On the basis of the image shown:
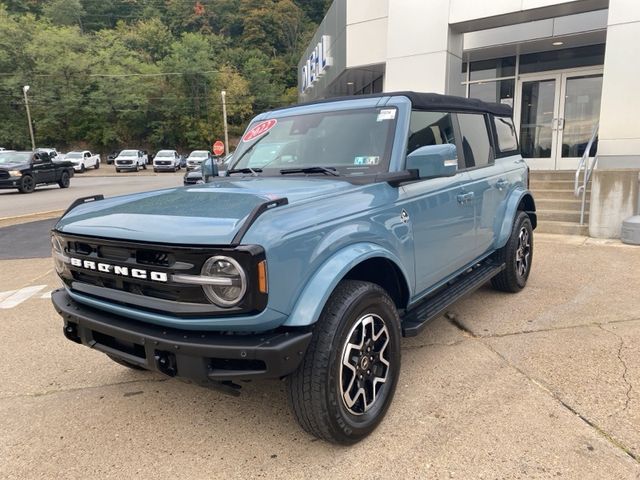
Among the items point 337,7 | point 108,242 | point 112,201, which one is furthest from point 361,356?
point 337,7

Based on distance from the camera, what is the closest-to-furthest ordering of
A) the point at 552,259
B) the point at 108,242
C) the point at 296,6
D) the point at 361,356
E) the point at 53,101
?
the point at 108,242 → the point at 361,356 → the point at 552,259 → the point at 53,101 → the point at 296,6

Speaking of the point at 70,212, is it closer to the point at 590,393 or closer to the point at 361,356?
the point at 361,356

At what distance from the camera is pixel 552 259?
22.7 ft

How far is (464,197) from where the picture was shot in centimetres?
394

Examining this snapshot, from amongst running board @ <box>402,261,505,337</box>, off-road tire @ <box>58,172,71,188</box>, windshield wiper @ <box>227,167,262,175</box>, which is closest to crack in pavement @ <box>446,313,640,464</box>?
running board @ <box>402,261,505,337</box>

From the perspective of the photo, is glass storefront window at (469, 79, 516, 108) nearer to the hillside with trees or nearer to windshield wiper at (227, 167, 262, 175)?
windshield wiper at (227, 167, 262, 175)

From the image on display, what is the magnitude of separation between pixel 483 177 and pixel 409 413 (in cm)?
230

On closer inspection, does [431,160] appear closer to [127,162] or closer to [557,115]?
[557,115]

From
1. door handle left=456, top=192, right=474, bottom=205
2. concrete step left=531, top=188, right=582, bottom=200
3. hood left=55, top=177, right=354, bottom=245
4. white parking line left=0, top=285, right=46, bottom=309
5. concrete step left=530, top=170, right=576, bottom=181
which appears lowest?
white parking line left=0, top=285, right=46, bottom=309

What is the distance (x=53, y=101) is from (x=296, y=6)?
4981cm

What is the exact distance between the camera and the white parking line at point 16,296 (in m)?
5.58

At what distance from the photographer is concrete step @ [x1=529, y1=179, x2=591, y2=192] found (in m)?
9.93

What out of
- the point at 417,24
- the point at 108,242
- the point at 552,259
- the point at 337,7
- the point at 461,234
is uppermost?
the point at 337,7

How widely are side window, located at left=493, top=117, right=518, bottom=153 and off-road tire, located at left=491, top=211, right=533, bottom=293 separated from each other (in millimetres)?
726
